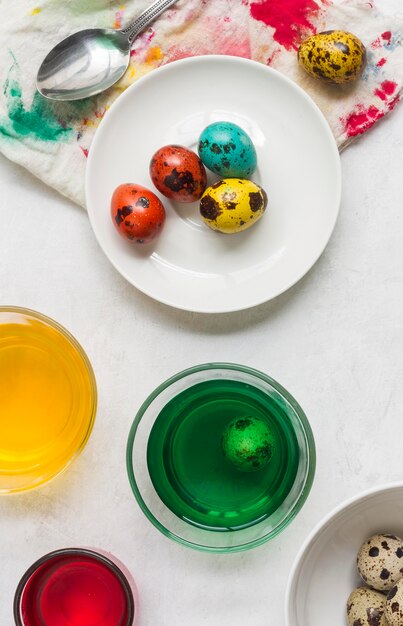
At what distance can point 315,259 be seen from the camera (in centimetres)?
121

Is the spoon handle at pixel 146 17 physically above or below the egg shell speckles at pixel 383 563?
above

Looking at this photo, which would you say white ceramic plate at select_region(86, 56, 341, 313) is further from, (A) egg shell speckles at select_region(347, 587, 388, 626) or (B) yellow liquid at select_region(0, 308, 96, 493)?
(A) egg shell speckles at select_region(347, 587, 388, 626)

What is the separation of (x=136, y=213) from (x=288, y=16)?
1.29ft

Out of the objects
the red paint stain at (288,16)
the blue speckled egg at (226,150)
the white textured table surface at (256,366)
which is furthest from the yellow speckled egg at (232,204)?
the red paint stain at (288,16)

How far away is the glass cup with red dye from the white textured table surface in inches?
2.2

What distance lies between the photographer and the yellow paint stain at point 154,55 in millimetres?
1257

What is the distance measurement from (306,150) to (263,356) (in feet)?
1.08

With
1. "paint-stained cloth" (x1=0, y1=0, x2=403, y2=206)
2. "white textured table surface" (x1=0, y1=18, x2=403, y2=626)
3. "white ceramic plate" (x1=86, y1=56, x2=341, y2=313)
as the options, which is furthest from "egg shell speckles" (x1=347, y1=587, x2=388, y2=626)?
"paint-stained cloth" (x1=0, y1=0, x2=403, y2=206)

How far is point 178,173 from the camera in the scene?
1154 millimetres

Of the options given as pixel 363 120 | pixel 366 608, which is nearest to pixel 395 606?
pixel 366 608

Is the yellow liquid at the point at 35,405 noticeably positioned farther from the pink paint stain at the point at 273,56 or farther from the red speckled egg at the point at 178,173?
the pink paint stain at the point at 273,56

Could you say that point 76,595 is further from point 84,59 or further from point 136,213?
point 84,59

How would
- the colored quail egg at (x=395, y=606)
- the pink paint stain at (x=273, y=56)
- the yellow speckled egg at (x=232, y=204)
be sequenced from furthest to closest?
the pink paint stain at (x=273, y=56) < the yellow speckled egg at (x=232, y=204) < the colored quail egg at (x=395, y=606)

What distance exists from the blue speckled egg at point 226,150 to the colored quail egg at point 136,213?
102mm
